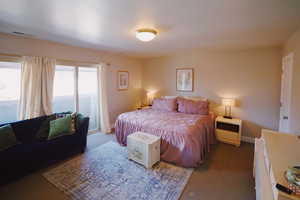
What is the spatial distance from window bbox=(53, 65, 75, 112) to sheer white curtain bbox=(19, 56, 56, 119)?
28 centimetres

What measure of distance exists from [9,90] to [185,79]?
13.8 feet

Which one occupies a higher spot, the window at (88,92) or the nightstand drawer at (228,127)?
the window at (88,92)

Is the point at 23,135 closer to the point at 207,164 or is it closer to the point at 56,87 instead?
the point at 56,87

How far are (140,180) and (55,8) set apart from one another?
256 cm

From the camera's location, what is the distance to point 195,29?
237 centimetres

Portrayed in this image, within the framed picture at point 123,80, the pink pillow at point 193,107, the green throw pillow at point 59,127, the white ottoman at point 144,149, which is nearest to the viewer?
the white ottoman at point 144,149

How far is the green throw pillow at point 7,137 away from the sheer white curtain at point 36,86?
23.6 inches

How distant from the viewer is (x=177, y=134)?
2676mm

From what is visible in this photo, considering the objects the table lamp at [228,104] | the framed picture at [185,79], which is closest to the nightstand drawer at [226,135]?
the table lamp at [228,104]

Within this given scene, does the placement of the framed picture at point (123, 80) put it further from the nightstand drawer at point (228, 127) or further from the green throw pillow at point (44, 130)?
the nightstand drawer at point (228, 127)

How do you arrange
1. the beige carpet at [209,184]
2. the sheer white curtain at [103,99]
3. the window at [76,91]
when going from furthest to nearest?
the sheer white curtain at [103,99] → the window at [76,91] → the beige carpet at [209,184]

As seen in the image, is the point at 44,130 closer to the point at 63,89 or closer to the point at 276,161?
the point at 63,89

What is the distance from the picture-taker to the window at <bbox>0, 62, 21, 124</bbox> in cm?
278

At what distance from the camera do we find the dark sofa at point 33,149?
7.11 ft
